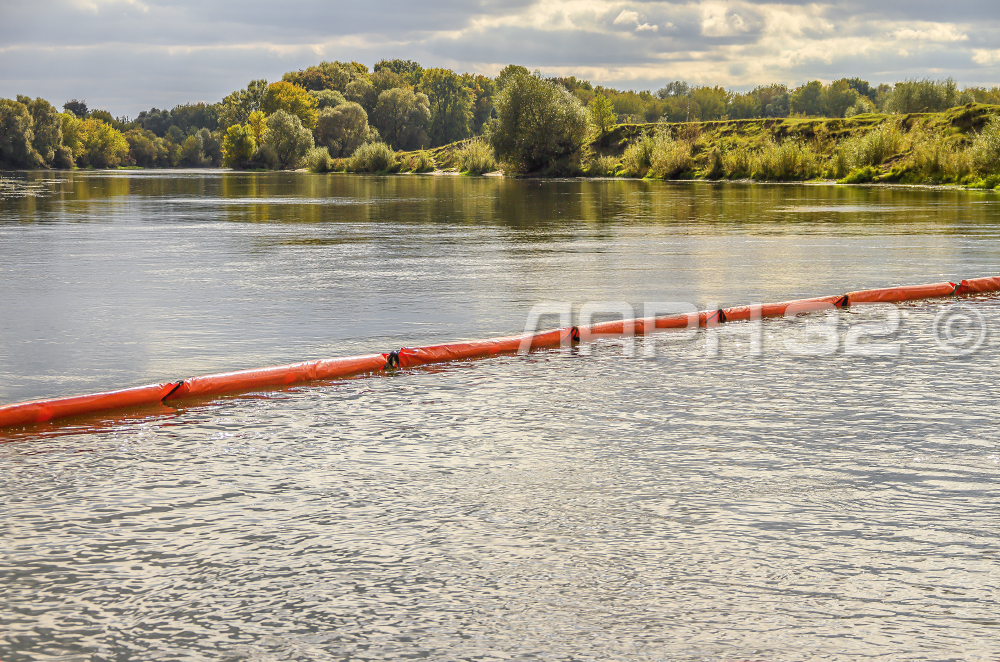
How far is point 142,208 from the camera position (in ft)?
130

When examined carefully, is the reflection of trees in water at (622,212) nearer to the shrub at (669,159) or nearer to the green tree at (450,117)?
the shrub at (669,159)

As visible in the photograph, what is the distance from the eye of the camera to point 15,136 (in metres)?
149

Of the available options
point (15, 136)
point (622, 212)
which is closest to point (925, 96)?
point (622, 212)

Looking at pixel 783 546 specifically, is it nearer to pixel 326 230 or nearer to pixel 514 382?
pixel 514 382

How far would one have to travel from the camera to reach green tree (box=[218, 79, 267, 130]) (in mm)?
189000


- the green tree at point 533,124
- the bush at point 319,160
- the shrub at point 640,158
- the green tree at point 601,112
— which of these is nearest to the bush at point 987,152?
the shrub at point 640,158

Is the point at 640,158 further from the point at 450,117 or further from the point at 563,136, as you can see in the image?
the point at 450,117

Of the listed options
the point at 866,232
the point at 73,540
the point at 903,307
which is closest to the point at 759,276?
the point at 903,307

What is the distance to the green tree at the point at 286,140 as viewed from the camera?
14388cm

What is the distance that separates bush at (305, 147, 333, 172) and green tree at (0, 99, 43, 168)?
168ft

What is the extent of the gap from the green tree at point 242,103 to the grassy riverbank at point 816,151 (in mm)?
100522

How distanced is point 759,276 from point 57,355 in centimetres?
1060

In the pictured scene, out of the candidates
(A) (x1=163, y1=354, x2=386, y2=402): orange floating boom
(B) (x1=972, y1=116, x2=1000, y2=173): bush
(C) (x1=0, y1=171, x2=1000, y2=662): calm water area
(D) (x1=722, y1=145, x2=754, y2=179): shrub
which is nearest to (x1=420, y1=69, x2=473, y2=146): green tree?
(D) (x1=722, y1=145, x2=754, y2=179): shrub

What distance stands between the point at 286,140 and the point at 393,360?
142 m
